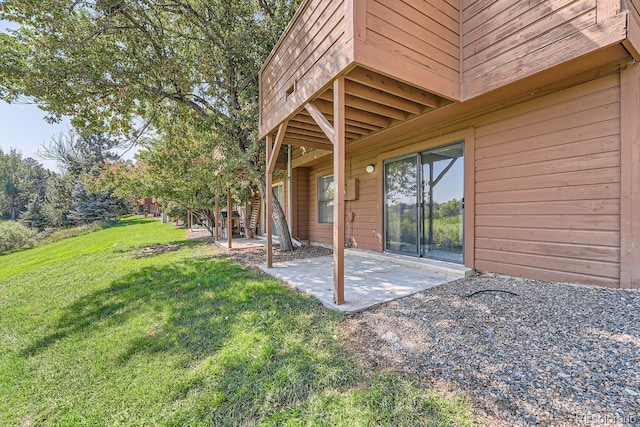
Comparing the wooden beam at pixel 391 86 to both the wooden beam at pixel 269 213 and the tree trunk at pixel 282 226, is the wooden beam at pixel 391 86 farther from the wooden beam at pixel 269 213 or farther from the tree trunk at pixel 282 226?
the tree trunk at pixel 282 226

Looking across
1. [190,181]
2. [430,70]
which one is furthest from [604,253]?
[190,181]

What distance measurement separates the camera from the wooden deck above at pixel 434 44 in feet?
8.47

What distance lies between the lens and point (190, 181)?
779 cm

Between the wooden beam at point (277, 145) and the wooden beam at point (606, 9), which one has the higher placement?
the wooden beam at point (606, 9)

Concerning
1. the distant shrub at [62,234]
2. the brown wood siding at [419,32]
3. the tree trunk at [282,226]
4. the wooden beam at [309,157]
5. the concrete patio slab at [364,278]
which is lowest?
the distant shrub at [62,234]

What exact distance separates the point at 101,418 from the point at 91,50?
20.8 feet

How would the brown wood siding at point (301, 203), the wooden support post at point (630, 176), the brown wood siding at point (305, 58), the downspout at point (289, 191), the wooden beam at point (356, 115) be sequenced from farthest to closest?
1. the brown wood siding at point (301, 203)
2. the downspout at point (289, 191)
3. the wooden beam at point (356, 115)
4. the brown wood siding at point (305, 58)
5. the wooden support post at point (630, 176)

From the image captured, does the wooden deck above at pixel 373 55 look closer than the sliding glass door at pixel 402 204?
Yes

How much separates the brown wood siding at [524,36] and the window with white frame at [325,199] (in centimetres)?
434

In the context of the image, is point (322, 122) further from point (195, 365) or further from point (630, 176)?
point (630, 176)

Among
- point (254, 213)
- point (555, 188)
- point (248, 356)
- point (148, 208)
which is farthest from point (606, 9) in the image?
point (148, 208)

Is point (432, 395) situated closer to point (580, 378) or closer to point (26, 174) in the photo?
point (580, 378)

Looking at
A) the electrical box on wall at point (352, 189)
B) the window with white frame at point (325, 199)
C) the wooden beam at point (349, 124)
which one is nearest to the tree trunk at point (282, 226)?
the window with white frame at point (325, 199)

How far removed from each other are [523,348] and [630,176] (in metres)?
2.24
